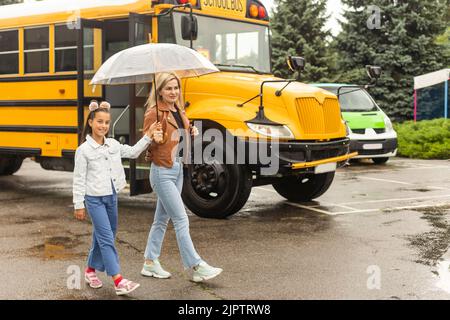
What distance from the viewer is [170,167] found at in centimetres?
492

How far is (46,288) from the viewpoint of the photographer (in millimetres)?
4836

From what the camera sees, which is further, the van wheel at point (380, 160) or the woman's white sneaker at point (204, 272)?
the van wheel at point (380, 160)

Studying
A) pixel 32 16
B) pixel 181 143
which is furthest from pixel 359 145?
pixel 181 143

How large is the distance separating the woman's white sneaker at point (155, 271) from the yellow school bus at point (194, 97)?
2323mm

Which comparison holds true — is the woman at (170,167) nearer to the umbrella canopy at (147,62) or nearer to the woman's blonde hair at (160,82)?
the woman's blonde hair at (160,82)

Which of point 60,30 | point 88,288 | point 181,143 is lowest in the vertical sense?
point 88,288

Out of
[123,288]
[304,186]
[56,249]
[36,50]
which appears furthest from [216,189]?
[36,50]

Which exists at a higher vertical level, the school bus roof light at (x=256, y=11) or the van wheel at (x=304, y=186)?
the school bus roof light at (x=256, y=11)

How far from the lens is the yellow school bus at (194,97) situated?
7273mm

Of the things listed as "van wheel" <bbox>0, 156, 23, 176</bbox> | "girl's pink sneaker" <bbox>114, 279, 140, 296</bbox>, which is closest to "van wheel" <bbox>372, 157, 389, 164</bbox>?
"van wheel" <bbox>0, 156, 23, 176</bbox>

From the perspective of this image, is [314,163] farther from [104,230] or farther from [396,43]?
[396,43]

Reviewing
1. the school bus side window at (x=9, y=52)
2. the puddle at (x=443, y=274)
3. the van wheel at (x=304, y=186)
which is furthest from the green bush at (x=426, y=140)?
the puddle at (x=443, y=274)

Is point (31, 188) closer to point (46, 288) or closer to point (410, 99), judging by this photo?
point (46, 288)
